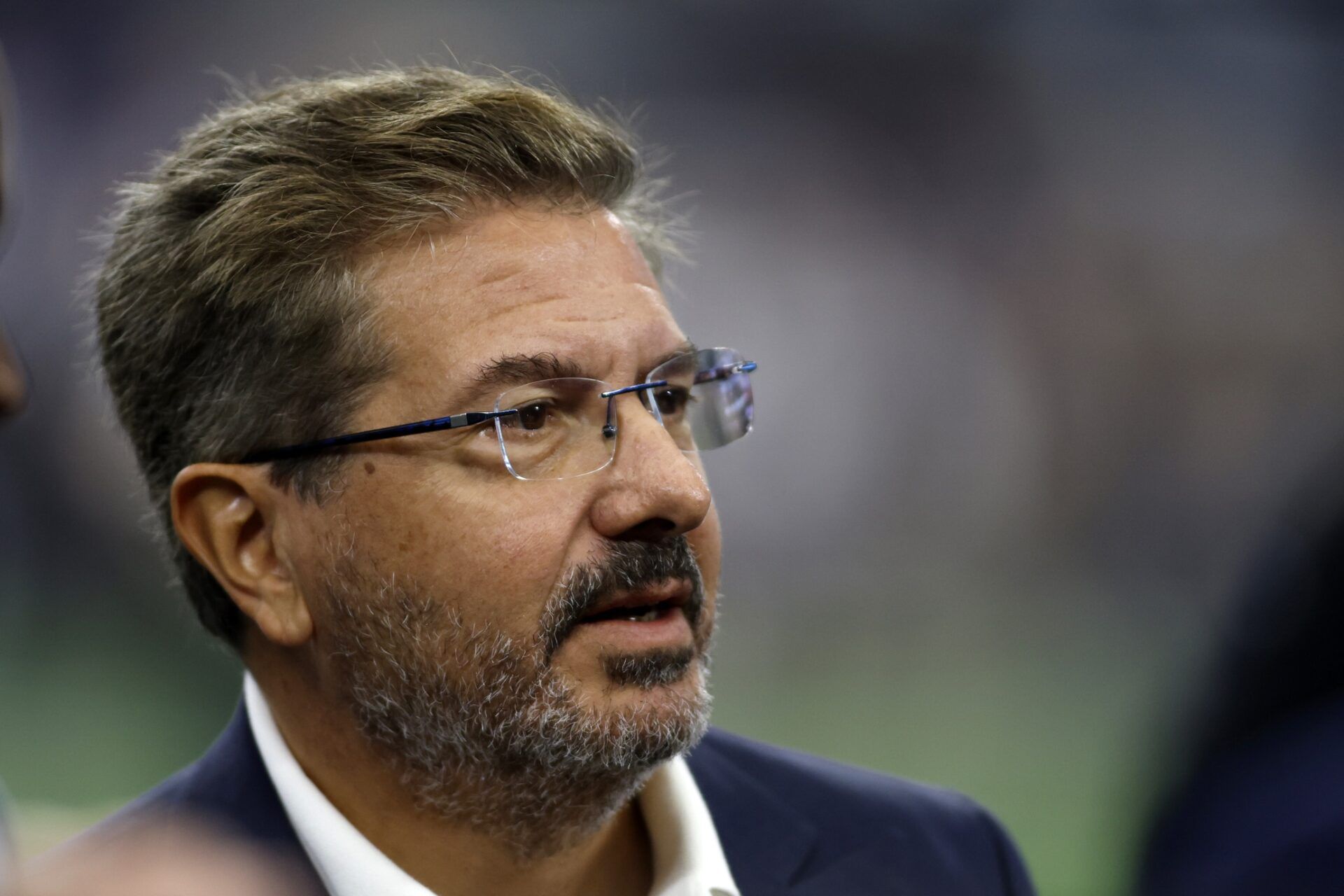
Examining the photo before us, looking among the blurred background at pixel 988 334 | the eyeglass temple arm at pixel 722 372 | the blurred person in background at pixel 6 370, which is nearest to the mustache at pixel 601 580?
the eyeglass temple arm at pixel 722 372

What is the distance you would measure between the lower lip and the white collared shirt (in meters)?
0.41

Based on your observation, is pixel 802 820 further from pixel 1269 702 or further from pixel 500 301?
pixel 1269 702

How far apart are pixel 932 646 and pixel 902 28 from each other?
200 centimetres

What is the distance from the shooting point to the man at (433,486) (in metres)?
1.86

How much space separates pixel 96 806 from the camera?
3537 mm

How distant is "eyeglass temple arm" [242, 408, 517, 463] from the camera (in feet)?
6.23

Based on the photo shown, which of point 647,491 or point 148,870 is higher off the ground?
point 148,870

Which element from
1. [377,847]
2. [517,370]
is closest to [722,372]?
[517,370]

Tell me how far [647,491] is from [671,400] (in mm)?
306

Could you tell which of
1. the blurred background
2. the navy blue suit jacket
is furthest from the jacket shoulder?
the blurred background

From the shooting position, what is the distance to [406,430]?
1913 mm

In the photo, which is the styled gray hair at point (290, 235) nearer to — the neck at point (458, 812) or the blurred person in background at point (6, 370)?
the neck at point (458, 812)

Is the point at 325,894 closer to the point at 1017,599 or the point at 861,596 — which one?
the point at 861,596

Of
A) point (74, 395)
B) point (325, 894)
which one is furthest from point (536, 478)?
point (74, 395)
